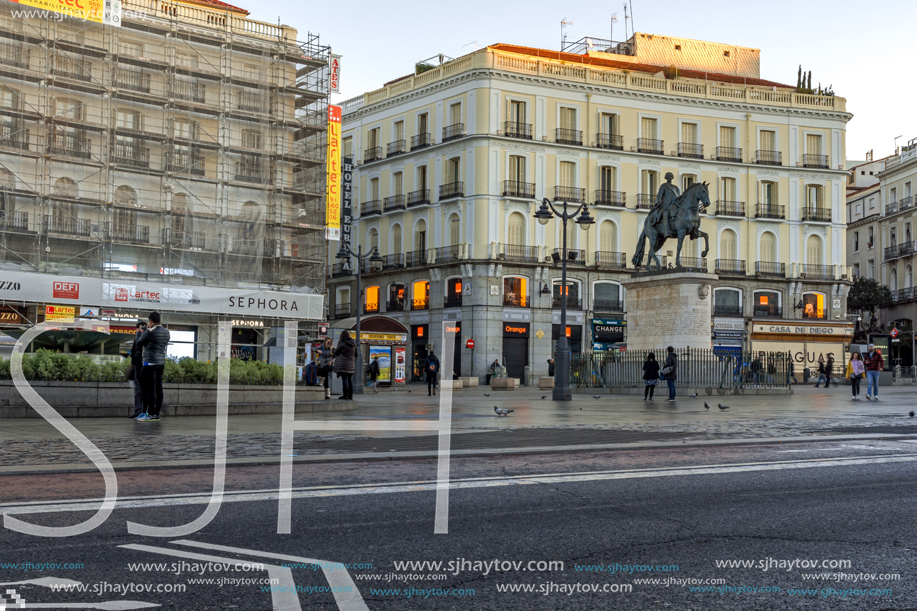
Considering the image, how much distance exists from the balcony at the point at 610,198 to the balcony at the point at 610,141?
2.77m

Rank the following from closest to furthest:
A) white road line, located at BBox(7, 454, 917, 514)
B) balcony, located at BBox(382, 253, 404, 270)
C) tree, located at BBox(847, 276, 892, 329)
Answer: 1. white road line, located at BBox(7, 454, 917, 514)
2. balcony, located at BBox(382, 253, 404, 270)
3. tree, located at BBox(847, 276, 892, 329)

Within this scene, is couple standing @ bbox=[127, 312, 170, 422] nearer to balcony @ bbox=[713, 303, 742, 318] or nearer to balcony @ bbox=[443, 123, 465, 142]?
balcony @ bbox=[443, 123, 465, 142]

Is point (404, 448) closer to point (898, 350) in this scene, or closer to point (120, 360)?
point (120, 360)

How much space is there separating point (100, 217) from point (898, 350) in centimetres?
6215

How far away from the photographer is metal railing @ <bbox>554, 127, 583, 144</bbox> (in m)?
56.0

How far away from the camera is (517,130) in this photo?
55.0 m

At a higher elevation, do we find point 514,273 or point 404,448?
point 514,273

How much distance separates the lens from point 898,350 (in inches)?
2886

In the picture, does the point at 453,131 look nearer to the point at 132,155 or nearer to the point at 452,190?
the point at 452,190

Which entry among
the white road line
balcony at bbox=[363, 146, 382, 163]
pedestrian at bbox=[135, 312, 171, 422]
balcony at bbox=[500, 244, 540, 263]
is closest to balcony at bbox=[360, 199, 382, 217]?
balcony at bbox=[363, 146, 382, 163]

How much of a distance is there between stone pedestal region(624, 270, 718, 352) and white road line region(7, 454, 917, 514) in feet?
62.3

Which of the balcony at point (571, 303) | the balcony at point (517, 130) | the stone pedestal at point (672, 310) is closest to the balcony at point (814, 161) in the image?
the balcony at point (571, 303)

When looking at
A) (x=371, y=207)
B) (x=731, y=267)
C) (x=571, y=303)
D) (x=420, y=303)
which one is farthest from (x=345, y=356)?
(x=731, y=267)

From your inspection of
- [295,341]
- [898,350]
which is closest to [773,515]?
[295,341]
